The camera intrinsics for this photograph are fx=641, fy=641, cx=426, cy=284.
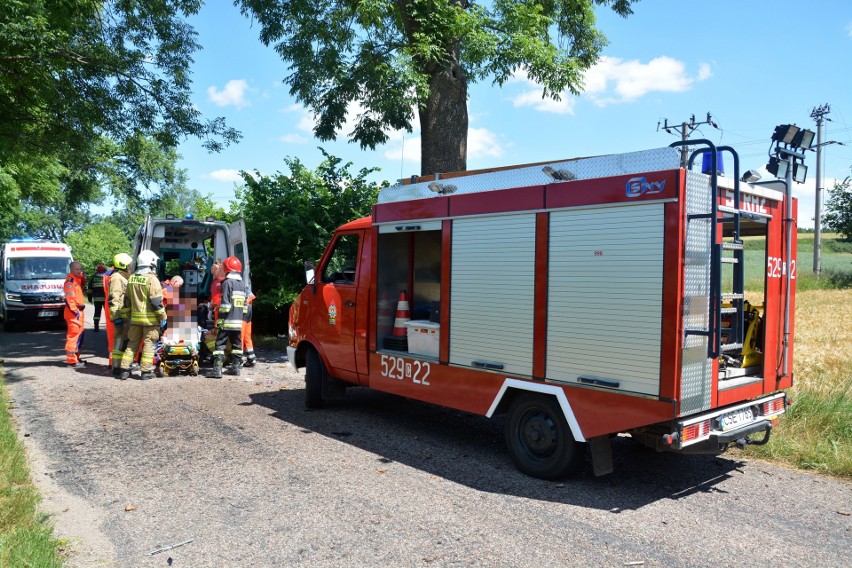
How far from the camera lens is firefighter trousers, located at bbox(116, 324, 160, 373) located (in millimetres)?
9695

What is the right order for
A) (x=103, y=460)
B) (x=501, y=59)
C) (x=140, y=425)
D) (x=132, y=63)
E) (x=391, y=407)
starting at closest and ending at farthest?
(x=103, y=460) < (x=140, y=425) < (x=391, y=407) < (x=501, y=59) < (x=132, y=63)

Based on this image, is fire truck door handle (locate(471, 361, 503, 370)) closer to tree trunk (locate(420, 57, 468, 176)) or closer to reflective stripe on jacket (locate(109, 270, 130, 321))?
tree trunk (locate(420, 57, 468, 176))

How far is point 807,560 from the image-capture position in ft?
12.5

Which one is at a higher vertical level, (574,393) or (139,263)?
(139,263)

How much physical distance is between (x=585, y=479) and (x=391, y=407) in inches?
128

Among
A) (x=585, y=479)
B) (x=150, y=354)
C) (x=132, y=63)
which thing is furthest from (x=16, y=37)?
(x=585, y=479)

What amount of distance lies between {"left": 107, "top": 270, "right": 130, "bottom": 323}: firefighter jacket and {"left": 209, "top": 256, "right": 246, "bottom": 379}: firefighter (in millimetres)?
1463

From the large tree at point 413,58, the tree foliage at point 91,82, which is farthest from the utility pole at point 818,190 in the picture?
the tree foliage at point 91,82

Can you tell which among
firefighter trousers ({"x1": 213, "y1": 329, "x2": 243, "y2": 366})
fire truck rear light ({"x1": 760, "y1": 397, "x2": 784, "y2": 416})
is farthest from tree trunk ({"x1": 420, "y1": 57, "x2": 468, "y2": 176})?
fire truck rear light ({"x1": 760, "y1": 397, "x2": 784, "y2": 416})

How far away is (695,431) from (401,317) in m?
3.22

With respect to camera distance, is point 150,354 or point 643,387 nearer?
point 643,387

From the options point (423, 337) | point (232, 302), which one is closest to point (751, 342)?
point (423, 337)

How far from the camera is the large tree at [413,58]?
1030cm

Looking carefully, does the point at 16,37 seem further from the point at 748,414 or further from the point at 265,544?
the point at 748,414
